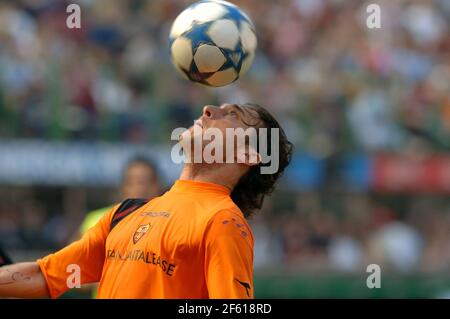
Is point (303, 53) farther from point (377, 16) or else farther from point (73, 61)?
point (73, 61)

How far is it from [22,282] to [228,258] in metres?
1.19

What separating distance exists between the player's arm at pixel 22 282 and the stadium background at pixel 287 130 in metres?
7.39

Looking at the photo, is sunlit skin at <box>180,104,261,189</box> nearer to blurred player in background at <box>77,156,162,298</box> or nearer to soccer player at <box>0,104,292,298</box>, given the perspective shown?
soccer player at <box>0,104,292,298</box>

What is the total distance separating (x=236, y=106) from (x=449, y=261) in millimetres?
10336

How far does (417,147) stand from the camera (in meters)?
15.1

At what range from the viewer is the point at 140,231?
15.5 ft

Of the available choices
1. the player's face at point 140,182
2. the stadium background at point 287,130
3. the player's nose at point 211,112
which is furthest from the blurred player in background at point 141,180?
the stadium background at point 287,130

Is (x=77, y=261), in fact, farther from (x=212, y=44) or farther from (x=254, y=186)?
(x=212, y=44)

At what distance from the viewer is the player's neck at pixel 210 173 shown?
4.98m

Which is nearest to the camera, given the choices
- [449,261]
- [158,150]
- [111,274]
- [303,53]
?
[111,274]

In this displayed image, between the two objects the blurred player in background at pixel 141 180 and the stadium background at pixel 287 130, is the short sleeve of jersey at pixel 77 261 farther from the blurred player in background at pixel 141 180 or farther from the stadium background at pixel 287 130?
the stadium background at pixel 287 130

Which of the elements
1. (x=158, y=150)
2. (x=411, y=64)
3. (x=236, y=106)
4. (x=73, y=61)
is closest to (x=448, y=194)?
(x=411, y=64)

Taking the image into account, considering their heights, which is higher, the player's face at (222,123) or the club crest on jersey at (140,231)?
the player's face at (222,123)
